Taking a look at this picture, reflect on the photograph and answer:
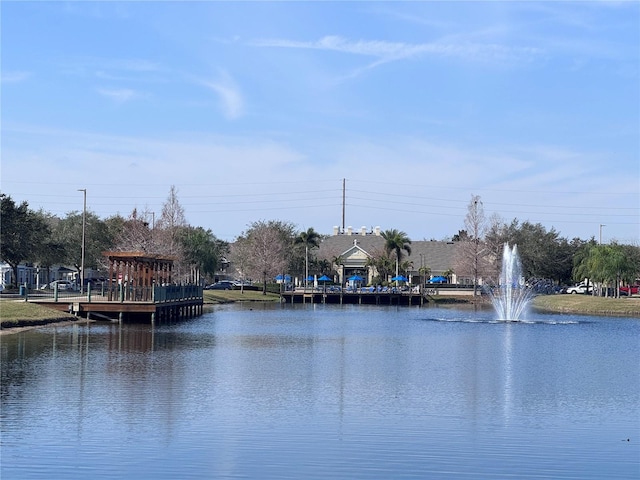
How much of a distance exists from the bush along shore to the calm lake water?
4.35 m

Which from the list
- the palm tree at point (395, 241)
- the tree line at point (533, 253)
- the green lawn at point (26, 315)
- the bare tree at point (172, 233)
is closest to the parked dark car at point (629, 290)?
the tree line at point (533, 253)

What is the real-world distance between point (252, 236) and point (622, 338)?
261 feet

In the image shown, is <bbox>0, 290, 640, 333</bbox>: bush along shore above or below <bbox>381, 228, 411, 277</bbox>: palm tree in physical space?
below

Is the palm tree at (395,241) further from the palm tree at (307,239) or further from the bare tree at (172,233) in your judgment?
the bare tree at (172,233)

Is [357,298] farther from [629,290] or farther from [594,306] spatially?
[629,290]

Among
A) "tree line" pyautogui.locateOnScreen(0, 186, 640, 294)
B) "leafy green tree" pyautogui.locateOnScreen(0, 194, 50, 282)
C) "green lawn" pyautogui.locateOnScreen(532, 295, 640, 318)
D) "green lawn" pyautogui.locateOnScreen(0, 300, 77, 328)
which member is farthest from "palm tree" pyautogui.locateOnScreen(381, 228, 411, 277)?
"green lawn" pyautogui.locateOnScreen(0, 300, 77, 328)

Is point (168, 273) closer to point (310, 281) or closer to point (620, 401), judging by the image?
point (620, 401)

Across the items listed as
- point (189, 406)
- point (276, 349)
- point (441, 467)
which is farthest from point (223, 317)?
point (441, 467)

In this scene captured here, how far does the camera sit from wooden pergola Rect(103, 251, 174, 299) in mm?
60750

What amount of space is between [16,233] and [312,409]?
212ft

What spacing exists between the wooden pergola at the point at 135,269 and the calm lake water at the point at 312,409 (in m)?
14.3

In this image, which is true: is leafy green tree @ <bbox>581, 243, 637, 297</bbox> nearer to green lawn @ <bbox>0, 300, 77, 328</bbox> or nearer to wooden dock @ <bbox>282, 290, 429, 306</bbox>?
wooden dock @ <bbox>282, 290, 429, 306</bbox>

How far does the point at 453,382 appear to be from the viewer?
3108cm

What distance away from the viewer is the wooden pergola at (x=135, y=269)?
199ft
